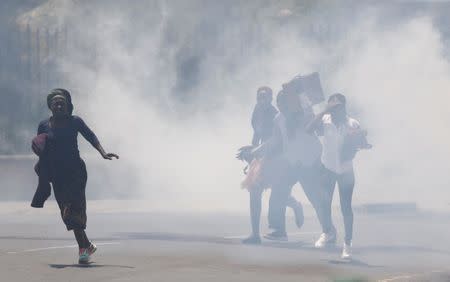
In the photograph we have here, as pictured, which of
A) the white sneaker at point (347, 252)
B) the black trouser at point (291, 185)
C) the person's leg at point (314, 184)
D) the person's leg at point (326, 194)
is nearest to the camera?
the white sneaker at point (347, 252)

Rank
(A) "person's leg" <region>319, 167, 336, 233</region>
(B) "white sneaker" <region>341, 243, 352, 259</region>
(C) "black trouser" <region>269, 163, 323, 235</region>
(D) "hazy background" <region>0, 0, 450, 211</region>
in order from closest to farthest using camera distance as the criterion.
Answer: (B) "white sneaker" <region>341, 243, 352, 259</region>
(A) "person's leg" <region>319, 167, 336, 233</region>
(C) "black trouser" <region>269, 163, 323, 235</region>
(D) "hazy background" <region>0, 0, 450, 211</region>

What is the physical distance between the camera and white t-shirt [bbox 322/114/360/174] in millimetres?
12336

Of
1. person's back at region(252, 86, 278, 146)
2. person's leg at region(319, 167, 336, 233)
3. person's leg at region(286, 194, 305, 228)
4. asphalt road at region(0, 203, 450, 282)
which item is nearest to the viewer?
asphalt road at region(0, 203, 450, 282)

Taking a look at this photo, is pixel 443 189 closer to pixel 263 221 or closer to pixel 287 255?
pixel 263 221

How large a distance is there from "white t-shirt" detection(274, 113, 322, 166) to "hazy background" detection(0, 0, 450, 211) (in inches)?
232

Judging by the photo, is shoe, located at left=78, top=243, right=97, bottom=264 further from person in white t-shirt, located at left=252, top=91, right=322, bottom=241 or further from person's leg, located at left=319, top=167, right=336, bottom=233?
person in white t-shirt, located at left=252, top=91, right=322, bottom=241

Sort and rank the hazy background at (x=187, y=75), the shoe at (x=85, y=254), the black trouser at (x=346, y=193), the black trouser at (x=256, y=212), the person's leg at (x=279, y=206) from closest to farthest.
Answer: the shoe at (x=85, y=254), the black trouser at (x=346, y=193), the black trouser at (x=256, y=212), the person's leg at (x=279, y=206), the hazy background at (x=187, y=75)

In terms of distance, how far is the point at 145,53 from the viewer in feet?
70.0

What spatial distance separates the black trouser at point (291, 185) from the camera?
44.3 ft

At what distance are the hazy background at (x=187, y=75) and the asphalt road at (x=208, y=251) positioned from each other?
2.83m

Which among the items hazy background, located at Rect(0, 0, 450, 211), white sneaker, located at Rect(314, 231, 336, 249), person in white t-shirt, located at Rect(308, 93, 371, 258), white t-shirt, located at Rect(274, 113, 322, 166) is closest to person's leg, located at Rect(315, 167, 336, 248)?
white sneaker, located at Rect(314, 231, 336, 249)

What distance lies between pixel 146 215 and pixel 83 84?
3.87 m

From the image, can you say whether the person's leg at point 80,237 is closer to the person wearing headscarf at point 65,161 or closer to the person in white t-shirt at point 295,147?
the person wearing headscarf at point 65,161

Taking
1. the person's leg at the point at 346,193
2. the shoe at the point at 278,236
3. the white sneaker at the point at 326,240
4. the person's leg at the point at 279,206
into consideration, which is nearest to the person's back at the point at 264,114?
the person's leg at the point at 279,206
